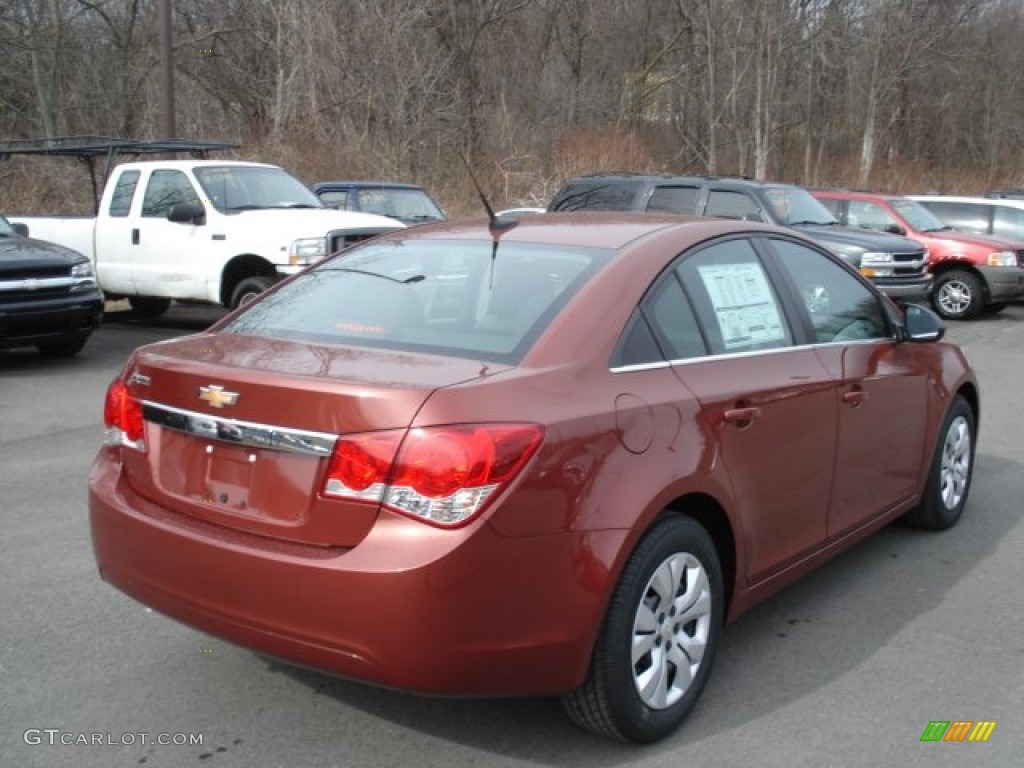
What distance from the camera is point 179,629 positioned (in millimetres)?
4223

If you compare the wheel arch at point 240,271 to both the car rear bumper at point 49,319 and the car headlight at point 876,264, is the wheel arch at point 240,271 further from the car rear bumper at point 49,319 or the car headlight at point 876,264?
the car headlight at point 876,264

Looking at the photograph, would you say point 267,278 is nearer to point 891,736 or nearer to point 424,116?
point 891,736

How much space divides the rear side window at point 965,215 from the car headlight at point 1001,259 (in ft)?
7.58

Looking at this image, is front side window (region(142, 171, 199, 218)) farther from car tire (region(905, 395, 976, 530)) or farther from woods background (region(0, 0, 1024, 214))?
woods background (region(0, 0, 1024, 214))

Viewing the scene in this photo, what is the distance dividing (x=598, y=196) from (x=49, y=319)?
6.88 m

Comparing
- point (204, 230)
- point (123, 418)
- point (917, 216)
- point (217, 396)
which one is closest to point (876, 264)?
point (917, 216)

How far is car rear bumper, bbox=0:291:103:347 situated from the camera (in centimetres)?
992

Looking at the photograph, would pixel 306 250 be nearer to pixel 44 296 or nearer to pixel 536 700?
pixel 44 296

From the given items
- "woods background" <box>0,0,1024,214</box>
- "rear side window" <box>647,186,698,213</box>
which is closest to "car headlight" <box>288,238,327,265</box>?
"rear side window" <box>647,186,698,213</box>

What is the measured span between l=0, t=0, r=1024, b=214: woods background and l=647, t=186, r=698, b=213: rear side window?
12.9 meters

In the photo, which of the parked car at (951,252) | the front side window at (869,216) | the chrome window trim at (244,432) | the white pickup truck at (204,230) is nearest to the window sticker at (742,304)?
the chrome window trim at (244,432)

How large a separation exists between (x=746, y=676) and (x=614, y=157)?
29363 mm

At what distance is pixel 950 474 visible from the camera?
5.63m

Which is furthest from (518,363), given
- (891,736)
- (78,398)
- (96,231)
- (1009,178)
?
(1009,178)
